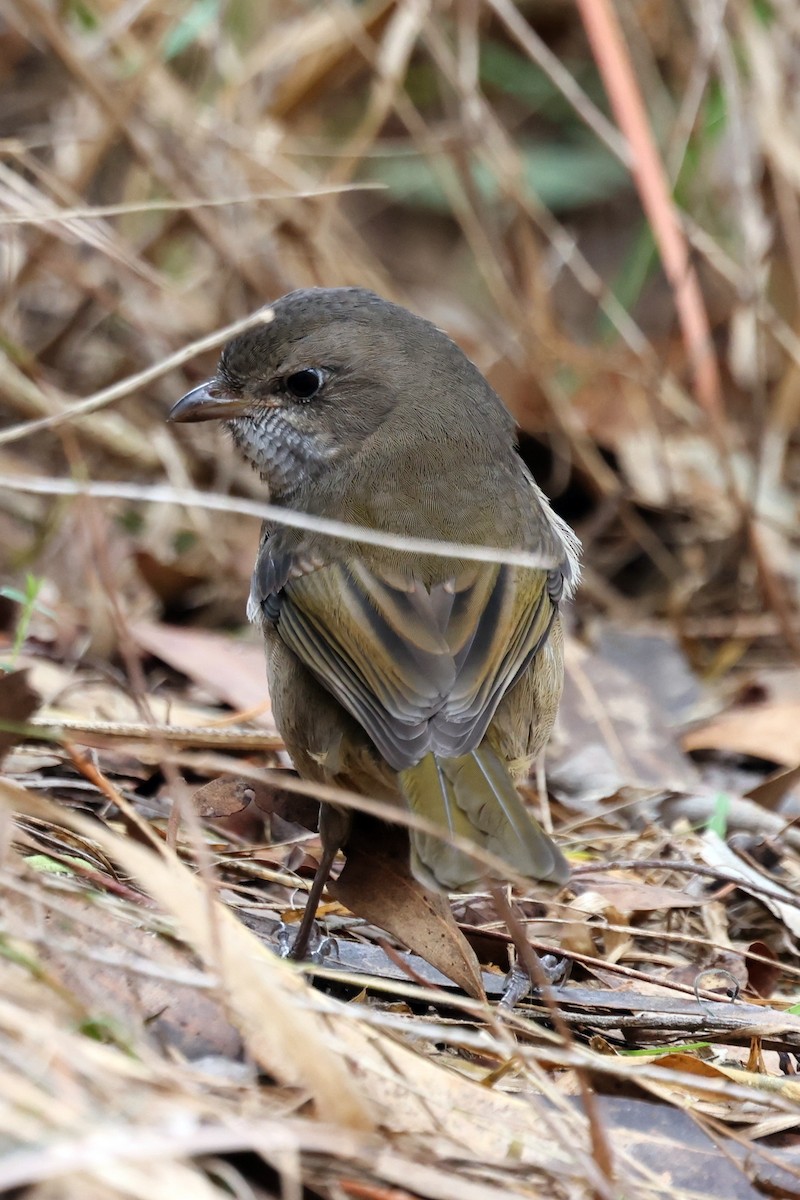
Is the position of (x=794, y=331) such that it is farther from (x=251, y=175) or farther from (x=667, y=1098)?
(x=667, y=1098)

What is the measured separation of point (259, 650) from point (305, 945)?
245 cm

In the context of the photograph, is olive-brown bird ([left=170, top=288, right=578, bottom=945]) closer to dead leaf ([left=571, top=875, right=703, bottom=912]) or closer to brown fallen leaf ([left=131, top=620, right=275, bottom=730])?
dead leaf ([left=571, top=875, right=703, bottom=912])

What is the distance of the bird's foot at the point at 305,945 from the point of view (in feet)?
11.6

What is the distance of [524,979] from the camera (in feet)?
11.8

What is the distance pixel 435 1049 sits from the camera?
312 centimetres

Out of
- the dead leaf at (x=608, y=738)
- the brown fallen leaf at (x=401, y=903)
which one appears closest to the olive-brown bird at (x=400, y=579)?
the brown fallen leaf at (x=401, y=903)

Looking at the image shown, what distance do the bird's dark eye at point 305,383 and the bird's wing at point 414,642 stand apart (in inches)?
26.9

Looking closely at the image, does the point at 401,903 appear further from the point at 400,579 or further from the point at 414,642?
the point at 400,579

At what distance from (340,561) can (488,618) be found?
432 millimetres

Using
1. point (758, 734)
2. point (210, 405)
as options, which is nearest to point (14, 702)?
point (210, 405)

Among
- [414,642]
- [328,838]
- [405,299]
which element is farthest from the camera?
[405,299]

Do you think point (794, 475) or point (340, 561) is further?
point (794, 475)

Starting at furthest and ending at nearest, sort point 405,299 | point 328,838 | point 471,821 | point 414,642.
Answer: point 405,299
point 328,838
point 414,642
point 471,821

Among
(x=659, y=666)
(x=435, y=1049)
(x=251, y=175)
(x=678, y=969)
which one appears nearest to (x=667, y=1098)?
(x=435, y=1049)
